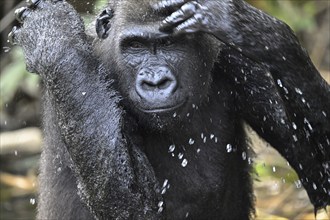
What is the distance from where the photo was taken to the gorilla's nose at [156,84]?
20.5 ft

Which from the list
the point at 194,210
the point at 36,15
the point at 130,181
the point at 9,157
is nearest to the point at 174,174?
the point at 194,210

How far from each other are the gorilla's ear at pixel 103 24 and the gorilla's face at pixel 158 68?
62mm

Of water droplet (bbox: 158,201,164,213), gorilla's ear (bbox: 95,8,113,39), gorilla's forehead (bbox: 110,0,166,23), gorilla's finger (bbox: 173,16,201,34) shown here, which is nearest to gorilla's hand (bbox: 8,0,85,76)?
gorilla's ear (bbox: 95,8,113,39)

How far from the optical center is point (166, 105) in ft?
20.6

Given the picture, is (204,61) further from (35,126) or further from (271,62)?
(35,126)

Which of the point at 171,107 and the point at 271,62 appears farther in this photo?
the point at 271,62

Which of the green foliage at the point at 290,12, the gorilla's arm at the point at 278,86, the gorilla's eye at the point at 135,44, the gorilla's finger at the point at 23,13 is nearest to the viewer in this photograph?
the gorilla's arm at the point at 278,86

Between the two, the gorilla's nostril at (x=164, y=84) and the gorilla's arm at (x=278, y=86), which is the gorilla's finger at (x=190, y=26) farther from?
the gorilla's nostril at (x=164, y=84)

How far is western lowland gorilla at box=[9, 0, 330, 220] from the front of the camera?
6.42 metres

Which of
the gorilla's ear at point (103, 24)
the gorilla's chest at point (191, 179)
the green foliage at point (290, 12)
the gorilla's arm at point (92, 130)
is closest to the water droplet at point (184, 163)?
the gorilla's chest at point (191, 179)

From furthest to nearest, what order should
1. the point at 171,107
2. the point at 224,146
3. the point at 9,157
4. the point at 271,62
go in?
the point at 9,157 < the point at 224,146 < the point at 271,62 < the point at 171,107

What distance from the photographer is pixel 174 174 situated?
7133 millimetres

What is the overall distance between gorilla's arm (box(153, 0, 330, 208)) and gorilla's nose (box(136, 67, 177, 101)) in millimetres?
310

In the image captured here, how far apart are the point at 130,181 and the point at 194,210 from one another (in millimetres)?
912
